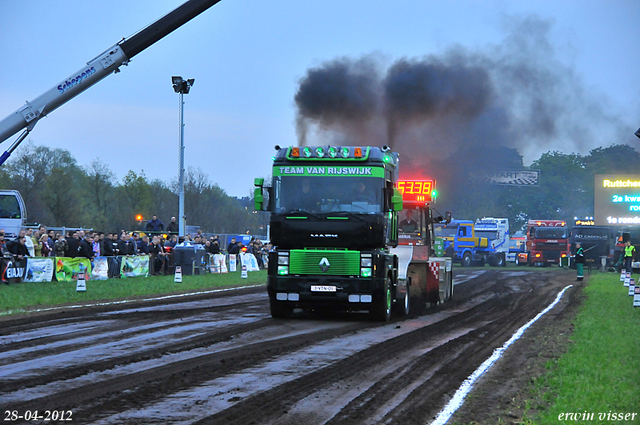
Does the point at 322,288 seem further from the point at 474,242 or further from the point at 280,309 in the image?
the point at 474,242

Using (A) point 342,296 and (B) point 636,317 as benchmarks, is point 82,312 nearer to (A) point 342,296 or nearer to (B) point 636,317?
(A) point 342,296

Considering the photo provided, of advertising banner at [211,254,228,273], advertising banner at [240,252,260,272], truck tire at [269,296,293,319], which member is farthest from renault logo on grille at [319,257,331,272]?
advertising banner at [240,252,260,272]

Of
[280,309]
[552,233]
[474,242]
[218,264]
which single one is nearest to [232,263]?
[218,264]

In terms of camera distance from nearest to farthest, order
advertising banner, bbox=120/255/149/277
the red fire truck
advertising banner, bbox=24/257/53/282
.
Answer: advertising banner, bbox=24/257/53/282, advertising banner, bbox=120/255/149/277, the red fire truck

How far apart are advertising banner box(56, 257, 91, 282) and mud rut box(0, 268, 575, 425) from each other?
6794 mm

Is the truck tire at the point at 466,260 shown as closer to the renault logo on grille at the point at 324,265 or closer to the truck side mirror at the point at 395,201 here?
the truck side mirror at the point at 395,201

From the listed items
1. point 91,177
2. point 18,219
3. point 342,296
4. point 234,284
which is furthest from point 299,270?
point 91,177

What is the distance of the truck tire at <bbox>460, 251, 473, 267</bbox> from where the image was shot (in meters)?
55.7

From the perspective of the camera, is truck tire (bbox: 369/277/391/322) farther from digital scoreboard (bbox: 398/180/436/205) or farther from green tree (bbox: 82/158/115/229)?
green tree (bbox: 82/158/115/229)

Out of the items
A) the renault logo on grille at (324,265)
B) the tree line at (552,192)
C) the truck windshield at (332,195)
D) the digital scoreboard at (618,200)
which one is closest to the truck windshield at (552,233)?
the digital scoreboard at (618,200)

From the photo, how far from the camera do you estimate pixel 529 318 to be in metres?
17.8

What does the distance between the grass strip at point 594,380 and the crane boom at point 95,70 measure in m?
14.7

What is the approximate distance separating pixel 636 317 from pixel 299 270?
8014mm

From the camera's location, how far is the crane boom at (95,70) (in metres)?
22.9
